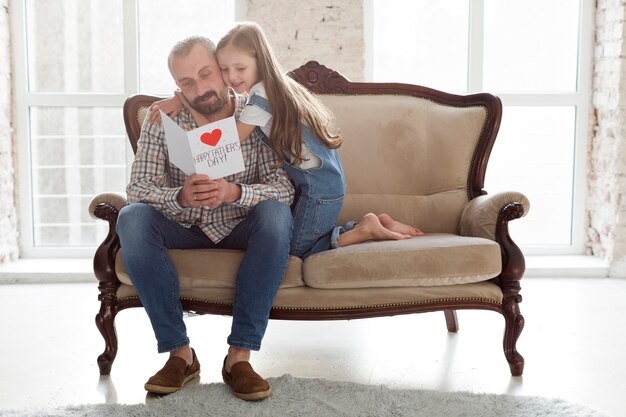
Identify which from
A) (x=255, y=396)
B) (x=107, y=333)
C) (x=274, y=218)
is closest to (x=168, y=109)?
(x=274, y=218)

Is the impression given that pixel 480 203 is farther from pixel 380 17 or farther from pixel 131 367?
pixel 380 17

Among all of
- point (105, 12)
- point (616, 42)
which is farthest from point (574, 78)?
point (105, 12)

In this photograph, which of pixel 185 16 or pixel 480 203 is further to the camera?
pixel 185 16

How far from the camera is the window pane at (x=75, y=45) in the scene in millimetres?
4648

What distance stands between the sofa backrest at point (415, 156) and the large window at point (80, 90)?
69.7 inches

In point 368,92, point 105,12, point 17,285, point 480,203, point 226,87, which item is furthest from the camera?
point 105,12

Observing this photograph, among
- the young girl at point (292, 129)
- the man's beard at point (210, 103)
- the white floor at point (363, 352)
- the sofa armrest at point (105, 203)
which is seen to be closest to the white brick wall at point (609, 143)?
the white floor at point (363, 352)

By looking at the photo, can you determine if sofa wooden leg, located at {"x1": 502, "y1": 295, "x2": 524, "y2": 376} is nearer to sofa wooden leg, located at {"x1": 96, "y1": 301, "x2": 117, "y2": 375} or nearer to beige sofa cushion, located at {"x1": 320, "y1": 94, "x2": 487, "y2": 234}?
beige sofa cushion, located at {"x1": 320, "y1": 94, "x2": 487, "y2": 234}

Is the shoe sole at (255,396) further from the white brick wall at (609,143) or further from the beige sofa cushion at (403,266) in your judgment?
the white brick wall at (609,143)

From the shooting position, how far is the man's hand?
2.41 metres

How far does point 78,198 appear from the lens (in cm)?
473

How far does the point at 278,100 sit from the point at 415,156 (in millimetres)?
801

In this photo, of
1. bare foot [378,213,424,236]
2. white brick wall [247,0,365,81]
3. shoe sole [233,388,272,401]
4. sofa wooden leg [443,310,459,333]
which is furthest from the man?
white brick wall [247,0,365,81]

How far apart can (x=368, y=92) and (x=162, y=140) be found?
1018 mm
